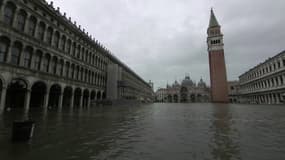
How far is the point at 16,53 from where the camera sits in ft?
65.8

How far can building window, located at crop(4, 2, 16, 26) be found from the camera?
739 inches

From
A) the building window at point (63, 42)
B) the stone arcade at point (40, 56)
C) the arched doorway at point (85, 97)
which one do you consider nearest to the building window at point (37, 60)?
the stone arcade at point (40, 56)

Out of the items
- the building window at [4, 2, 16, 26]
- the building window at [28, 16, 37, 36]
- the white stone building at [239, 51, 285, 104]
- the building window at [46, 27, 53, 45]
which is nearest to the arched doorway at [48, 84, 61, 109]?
the building window at [46, 27, 53, 45]

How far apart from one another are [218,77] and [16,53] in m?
76.1

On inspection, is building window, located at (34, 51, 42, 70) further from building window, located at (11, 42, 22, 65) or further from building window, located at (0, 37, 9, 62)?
building window, located at (0, 37, 9, 62)

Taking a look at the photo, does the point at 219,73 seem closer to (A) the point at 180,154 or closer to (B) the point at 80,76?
(B) the point at 80,76

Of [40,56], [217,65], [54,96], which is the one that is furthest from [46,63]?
[217,65]

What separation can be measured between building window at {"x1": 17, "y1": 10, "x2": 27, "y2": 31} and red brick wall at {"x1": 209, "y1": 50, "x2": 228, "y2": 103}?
7491cm

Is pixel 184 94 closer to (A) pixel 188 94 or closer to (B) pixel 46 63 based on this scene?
(A) pixel 188 94

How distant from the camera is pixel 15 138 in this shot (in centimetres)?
659

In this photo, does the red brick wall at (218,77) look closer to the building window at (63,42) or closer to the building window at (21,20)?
the building window at (63,42)

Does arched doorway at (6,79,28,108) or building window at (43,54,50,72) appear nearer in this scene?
arched doorway at (6,79,28,108)

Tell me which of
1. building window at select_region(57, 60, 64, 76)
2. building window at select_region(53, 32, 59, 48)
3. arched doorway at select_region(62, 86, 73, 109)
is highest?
building window at select_region(53, 32, 59, 48)

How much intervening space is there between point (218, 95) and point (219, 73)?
10.6m
